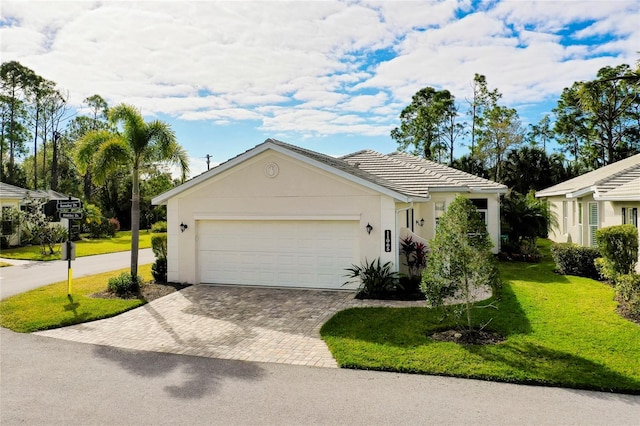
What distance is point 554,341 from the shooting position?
8.07m

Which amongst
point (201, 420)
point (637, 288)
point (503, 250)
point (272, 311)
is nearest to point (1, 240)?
point (272, 311)

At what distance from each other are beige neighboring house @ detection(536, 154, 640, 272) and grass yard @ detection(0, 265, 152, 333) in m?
15.3

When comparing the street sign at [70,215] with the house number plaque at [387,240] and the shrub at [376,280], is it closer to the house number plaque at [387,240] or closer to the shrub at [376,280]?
the shrub at [376,280]

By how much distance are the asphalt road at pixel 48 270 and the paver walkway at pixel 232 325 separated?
5.66 metres

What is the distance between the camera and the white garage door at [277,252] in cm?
1305

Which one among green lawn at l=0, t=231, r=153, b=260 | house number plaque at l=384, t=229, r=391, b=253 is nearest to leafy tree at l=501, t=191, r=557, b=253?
house number plaque at l=384, t=229, r=391, b=253

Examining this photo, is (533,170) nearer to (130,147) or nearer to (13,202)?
(130,147)

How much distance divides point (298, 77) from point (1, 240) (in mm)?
20715

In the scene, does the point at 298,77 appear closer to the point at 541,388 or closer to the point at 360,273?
the point at 360,273

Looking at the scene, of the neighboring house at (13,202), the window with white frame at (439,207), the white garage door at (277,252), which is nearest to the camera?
the white garage door at (277,252)

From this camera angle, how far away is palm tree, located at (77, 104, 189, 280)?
13289mm

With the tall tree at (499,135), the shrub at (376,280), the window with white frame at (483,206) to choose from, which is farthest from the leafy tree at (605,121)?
the shrub at (376,280)

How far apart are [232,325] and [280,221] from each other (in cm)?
451

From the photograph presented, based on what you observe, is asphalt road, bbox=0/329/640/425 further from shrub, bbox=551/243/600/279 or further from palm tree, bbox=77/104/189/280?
shrub, bbox=551/243/600/279
